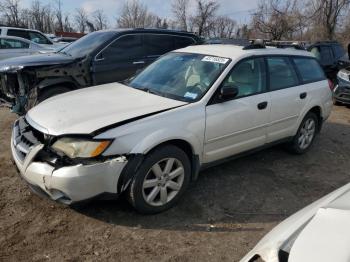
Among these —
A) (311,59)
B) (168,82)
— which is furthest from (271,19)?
(168,82)

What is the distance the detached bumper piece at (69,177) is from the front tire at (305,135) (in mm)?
3179

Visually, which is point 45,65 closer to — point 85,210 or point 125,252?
point 85,210

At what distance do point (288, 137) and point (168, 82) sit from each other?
6.74ft

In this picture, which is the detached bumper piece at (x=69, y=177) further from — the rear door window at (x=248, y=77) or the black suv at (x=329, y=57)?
the black suv at (x=329, y=57)

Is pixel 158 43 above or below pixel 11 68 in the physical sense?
above

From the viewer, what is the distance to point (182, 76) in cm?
434

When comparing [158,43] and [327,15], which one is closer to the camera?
[158,43]

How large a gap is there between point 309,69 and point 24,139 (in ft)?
13.6

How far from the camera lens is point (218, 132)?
4051mm

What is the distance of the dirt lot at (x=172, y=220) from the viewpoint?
3.15 metres

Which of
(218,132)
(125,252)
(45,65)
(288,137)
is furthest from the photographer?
(45,65)

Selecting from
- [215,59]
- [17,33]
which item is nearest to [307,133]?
[215,59]

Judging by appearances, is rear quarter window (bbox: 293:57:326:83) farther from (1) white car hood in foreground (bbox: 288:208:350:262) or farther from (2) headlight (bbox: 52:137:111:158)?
(1) white car hood in foreground (bbox: 288:208:350:262)

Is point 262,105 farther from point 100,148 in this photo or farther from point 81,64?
point 81,64
